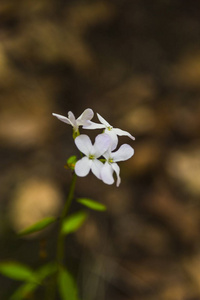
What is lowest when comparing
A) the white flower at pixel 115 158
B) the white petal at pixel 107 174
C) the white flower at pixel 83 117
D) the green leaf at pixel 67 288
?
the green leaf at pixel 67 288

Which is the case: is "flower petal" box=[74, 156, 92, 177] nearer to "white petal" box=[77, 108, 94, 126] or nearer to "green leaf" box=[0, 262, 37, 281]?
"white petal" box=[77, 108, 94, 126]

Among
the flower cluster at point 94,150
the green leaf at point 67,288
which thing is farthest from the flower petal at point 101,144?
the green leaf at point 67,288

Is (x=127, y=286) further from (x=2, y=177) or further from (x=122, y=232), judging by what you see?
(x=2, y=177)

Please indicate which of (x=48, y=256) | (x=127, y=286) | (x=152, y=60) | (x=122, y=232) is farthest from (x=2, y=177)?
(x=152, y=60)

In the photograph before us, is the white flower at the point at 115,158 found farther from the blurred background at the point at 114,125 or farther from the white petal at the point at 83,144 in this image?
the blurred background at the point at 114,125

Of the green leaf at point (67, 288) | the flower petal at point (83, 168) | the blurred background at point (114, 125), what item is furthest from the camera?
the blurred background at point (114, 125)

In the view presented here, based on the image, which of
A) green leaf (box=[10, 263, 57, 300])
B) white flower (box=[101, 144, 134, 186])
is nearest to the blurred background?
green leaf (box=[10, 263, 57, 300])

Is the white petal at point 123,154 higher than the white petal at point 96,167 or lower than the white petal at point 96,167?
higher
